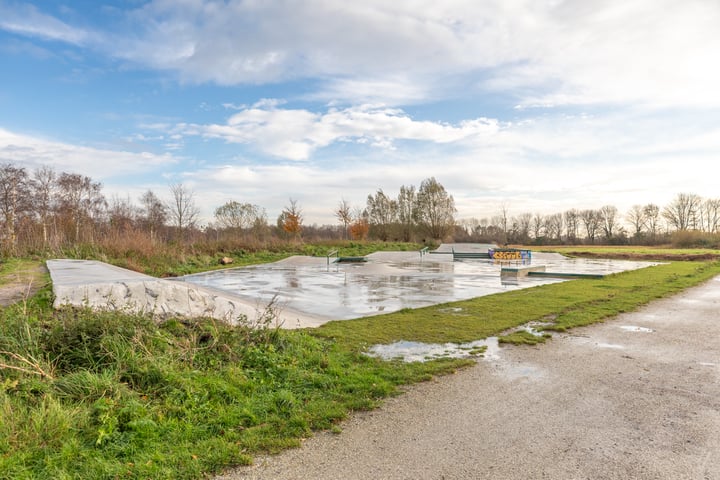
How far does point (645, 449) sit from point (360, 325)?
4.74 m

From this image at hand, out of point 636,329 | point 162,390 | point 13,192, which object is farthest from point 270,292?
point 13,192

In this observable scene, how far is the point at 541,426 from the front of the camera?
3.29m

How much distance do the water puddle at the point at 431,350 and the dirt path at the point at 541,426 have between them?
0.29 m

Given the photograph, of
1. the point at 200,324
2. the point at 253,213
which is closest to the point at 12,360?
the point at 200,324

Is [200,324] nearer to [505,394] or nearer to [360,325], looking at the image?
[360,325]

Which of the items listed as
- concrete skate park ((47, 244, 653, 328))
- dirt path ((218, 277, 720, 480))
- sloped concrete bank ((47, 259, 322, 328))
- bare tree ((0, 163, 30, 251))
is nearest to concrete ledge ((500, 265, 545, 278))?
concrete skate park ((47, 244, 653, 328))

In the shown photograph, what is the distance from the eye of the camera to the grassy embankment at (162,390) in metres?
2.71

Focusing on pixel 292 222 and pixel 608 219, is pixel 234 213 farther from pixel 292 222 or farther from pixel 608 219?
pixel 608 219

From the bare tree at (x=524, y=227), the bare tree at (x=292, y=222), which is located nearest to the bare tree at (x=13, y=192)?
the bare tree at (x=292, y=222)

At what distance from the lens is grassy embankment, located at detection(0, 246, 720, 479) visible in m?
2.71

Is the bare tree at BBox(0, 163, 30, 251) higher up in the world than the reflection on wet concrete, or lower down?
higher up

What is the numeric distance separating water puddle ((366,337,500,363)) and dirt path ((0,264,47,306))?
19.3ft

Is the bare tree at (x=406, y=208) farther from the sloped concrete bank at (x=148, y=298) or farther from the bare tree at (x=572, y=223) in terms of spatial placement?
the sloped concrete bank at (x=148, y=298)

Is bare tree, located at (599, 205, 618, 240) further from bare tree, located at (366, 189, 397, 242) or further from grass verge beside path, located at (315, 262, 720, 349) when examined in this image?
grass verge beside path, located at (315, 262, 720, 349)
